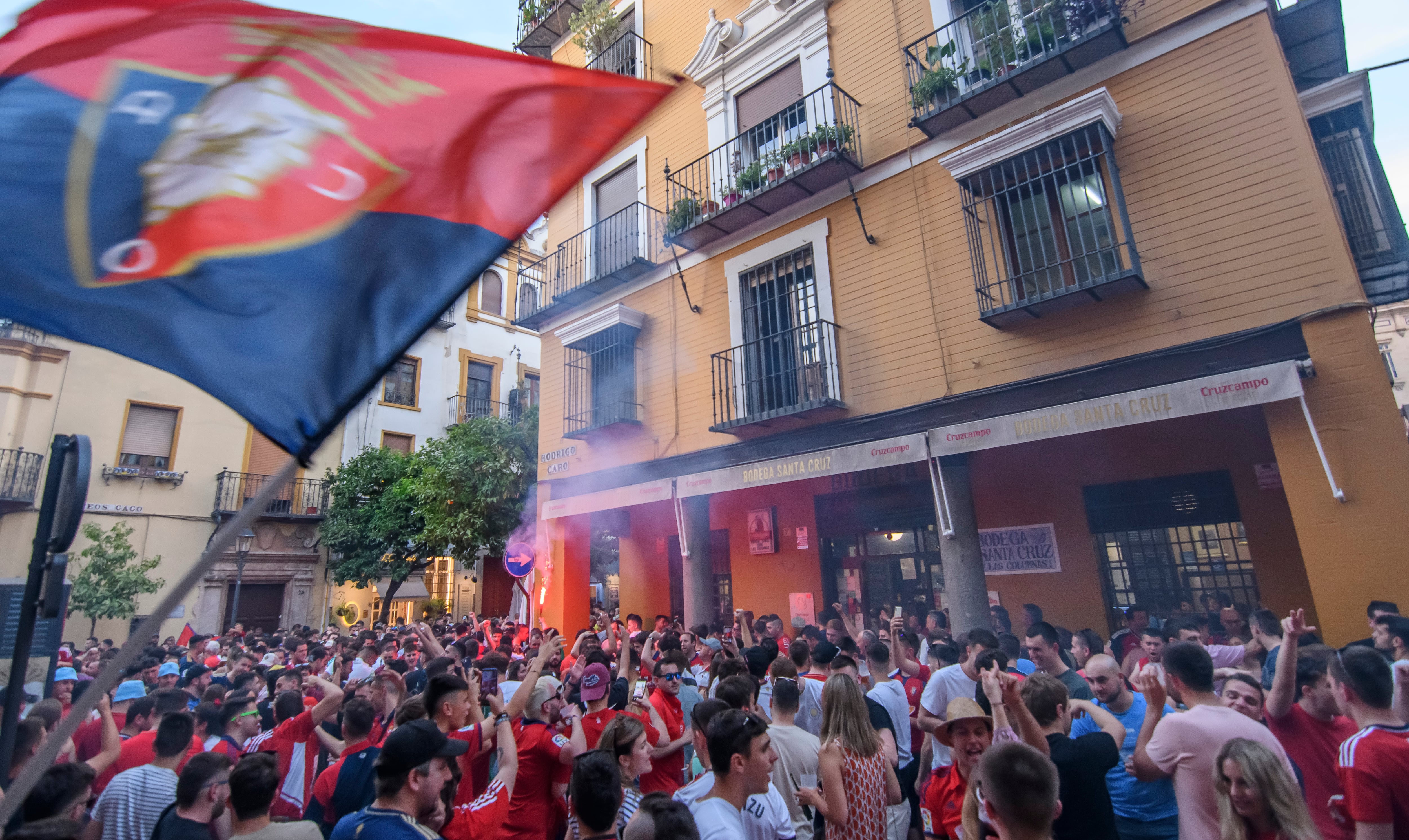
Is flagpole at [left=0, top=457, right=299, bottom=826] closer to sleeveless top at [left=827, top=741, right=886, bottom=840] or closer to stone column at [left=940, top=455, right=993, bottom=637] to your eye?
sleeveless top at [left=827, top=741, right=886, bottom=840]

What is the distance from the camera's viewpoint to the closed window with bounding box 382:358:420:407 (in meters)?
25.3

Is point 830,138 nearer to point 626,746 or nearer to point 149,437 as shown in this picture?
point 626,746

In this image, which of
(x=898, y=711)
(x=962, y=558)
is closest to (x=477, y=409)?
(x=962, y=558)

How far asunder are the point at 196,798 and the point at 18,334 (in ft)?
72.8

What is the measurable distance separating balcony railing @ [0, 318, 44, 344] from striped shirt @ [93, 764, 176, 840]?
2031 centimetres

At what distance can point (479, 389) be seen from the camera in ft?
90.8

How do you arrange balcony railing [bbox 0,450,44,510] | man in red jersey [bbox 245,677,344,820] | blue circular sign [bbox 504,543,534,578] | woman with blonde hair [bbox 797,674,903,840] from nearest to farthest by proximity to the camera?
woman with blonde hair [bbox 797,674,903,840], man in red jersey [bbox 245,677,344,820], blue circular sign [bbox 504,543,534,578], balcony railing [bbox 0,450,44,510]

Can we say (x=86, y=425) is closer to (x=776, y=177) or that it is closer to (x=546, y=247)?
(x=546, y=247)

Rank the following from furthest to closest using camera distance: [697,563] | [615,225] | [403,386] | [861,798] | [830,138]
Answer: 1. [403,386]
2. [615,225]
3. [697,563]
4. [830,138]
5. [861,798]

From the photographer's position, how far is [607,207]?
15984 mm

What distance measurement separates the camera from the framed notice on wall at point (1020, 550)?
33.8ft

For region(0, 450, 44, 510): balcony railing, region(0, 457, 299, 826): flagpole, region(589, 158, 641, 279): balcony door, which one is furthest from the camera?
region(0, 450, 44, 510): balcony railing

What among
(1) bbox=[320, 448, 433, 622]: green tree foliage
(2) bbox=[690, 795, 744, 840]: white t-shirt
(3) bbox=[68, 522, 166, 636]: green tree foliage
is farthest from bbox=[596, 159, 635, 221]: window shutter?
(3) bbox=[68, 522, 166, 636]: green tree foliage

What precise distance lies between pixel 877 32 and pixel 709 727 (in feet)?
37.5
